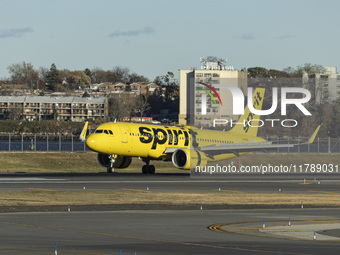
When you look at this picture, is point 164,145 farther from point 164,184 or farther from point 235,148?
point 164,184

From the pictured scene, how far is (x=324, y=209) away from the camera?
125ft

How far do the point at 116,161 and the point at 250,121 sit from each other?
644 inches

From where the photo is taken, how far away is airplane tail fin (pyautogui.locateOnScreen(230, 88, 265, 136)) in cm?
7369

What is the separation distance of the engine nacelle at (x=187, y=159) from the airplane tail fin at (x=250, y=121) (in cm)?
1101

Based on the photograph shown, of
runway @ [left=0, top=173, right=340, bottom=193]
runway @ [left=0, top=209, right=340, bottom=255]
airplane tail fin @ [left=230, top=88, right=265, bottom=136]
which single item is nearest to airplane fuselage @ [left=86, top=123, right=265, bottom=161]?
runway @ [left=0, top=173, right=340, bottom=193]

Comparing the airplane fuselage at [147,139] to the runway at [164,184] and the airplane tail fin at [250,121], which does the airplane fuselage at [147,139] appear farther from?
the airplane tail fin at [250,121]

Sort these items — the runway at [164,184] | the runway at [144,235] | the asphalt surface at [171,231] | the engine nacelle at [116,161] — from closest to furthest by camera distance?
the runway at [144,235]
the asphalt surface at [171,231]
the runway at [164,184]
the engine nacelle at [116,161]

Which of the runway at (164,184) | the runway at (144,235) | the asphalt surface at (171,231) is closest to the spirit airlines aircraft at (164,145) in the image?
the runway at (164,184)

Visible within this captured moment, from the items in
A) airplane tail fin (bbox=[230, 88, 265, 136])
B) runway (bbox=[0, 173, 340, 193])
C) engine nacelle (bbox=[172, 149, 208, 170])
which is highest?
airplane tail fin (bbox=[230, 88, 265, 136])

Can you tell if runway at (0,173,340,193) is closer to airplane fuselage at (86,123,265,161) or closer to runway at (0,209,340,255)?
airplane fuselage at (86,123,265,161)

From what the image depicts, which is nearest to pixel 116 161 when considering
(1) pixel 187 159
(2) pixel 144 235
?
(1) pixel 187 159

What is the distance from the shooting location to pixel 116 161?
6638 centimetres

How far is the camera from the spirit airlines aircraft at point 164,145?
199ft

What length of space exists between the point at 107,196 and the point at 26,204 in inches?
245
